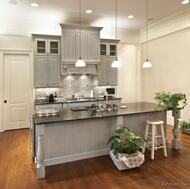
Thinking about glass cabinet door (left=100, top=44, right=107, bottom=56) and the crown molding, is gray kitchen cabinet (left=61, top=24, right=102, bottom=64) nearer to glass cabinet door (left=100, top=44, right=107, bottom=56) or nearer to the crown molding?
glass cabinet door (left=100, top=44, right=107, bottom=56)

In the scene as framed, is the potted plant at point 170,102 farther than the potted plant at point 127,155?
Yes

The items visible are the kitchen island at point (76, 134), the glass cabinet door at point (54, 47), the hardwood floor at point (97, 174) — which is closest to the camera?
the hardwood floor at point (97, 174)

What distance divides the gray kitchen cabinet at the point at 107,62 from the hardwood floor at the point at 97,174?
2946mm

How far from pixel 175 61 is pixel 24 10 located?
4571mm

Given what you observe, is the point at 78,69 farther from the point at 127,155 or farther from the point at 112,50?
the point at 127,155

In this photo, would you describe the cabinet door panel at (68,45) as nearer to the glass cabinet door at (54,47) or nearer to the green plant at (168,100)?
the glass cabinet door at (54,47)

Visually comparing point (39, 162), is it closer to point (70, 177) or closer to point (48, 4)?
point (70, 177)

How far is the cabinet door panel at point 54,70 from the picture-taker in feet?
17.5

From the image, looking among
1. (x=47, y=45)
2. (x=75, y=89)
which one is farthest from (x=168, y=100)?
(x=47, y=45)

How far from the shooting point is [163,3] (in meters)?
4.48

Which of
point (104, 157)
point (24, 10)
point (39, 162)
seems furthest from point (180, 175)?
point (24, 10)

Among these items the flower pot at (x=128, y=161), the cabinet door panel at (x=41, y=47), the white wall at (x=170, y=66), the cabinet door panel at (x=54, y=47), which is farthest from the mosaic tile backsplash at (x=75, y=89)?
the flower pot at (x=128, y=161)

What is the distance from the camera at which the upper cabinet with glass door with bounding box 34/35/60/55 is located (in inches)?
204

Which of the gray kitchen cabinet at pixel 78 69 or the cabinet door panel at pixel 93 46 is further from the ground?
the cabinet door panel at pixel 93 46
